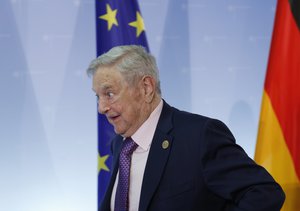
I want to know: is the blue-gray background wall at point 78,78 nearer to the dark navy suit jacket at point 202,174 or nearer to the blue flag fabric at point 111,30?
the blue flag fabric at point 111,30

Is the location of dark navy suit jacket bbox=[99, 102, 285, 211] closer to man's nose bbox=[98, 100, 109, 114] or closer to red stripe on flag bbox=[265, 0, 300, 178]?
man's nose bbox=[98, 100, 109, 114]

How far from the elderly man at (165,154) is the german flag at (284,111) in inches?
30.7

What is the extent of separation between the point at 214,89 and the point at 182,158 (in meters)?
1.71

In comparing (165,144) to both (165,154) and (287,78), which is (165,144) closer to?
(165,154)

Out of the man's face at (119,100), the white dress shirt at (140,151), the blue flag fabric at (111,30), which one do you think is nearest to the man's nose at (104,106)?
the man's face at (119,100)

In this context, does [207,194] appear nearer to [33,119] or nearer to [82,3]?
[33,119]

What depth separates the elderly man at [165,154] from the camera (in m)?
1.18

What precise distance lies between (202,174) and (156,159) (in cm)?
15

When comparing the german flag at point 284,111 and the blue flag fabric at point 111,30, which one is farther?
the blue flag fabric at point 111,30

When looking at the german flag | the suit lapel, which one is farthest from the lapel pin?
the german flag

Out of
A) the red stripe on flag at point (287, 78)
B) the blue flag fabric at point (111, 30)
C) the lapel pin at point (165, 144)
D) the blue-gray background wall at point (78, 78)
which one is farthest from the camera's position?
the blue-gray background wall at point (78, 78)

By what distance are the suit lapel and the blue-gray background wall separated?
1.38 m

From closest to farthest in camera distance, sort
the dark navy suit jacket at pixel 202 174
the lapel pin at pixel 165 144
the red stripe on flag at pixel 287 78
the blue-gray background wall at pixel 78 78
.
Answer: the dark navy suit jacket at pixel 202 174
the lapel pin at pixel 165 144
the red stripe on flag at pixel 287 78
the blue-gray background wall at pixel 78 78

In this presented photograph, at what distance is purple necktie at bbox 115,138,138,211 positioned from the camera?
4.40 feet
